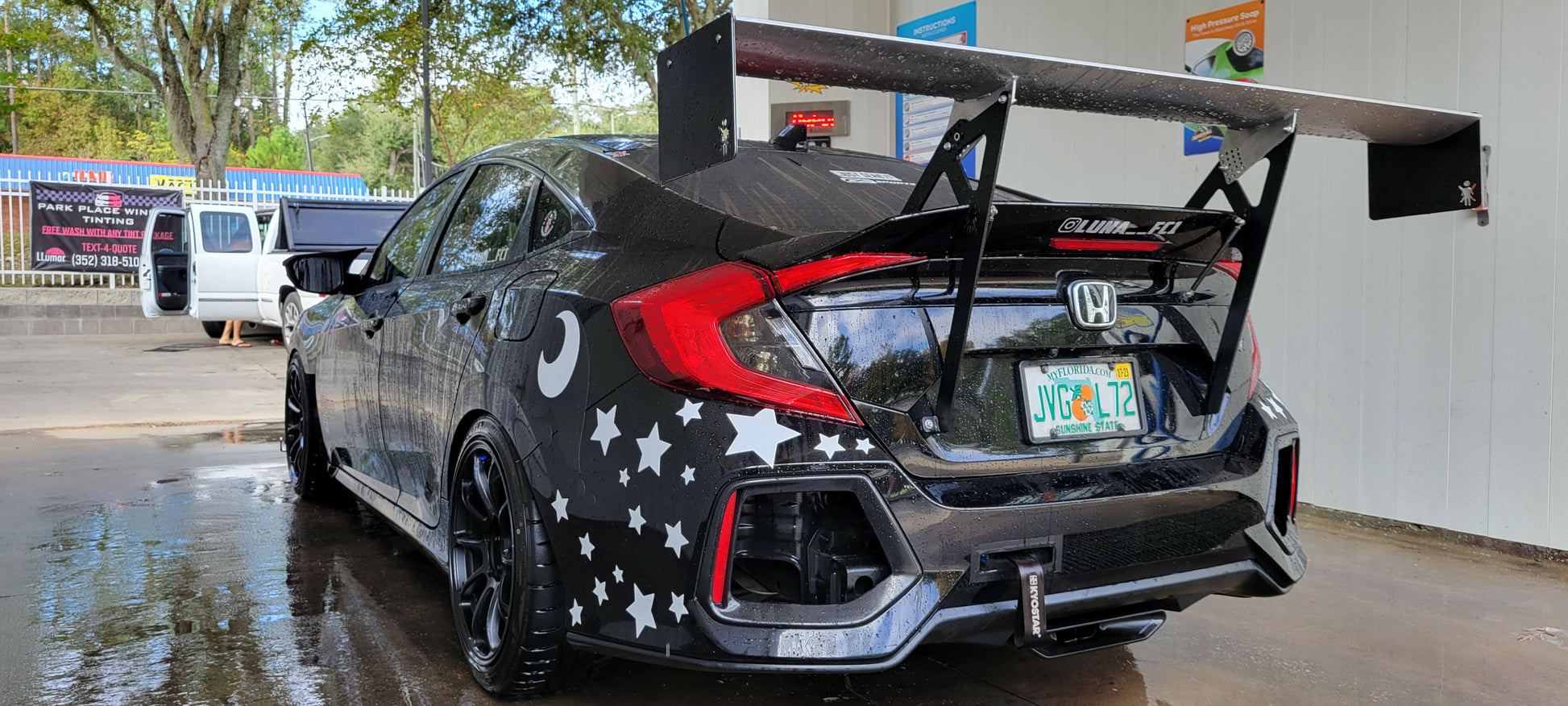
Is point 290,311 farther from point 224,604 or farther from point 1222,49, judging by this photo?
point 1222,49

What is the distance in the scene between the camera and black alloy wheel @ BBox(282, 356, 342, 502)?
15.8 feet

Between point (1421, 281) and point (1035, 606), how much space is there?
3.31 meters

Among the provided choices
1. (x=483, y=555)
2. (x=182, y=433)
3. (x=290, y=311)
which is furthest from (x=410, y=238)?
(x=290, y=311)

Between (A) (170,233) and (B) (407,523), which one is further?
(A) (170,233)

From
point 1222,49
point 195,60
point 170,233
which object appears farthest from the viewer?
point 195,60

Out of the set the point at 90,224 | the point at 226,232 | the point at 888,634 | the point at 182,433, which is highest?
the point at 90,224

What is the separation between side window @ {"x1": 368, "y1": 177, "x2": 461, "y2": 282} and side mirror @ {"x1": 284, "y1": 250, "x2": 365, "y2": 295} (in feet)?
0.32

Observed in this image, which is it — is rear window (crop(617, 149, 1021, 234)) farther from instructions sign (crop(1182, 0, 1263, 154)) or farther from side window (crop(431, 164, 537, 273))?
instructions sign (crop(1182, 0, 1263, 154))

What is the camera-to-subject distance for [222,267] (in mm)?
13344

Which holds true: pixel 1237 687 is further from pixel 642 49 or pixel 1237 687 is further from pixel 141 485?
pixel 642 49

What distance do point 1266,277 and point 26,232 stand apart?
1793 centimetres

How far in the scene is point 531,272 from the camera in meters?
2.74

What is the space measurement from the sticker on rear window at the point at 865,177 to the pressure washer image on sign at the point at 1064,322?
525 millimetres

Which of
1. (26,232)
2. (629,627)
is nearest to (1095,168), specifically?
(629,627)
